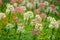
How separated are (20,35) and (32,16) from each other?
1.14 ft

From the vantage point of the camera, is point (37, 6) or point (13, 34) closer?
point (13, 34)

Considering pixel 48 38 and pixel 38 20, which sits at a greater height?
pixel 38 20

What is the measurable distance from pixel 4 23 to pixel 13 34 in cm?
23

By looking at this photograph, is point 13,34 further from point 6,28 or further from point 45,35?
point 45,35

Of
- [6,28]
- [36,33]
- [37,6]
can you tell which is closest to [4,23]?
[6,28]

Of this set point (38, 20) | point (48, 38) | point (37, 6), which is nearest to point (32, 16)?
point (38, 20)

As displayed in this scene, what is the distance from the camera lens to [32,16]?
3.41 metres

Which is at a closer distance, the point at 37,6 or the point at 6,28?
the point at 6,28

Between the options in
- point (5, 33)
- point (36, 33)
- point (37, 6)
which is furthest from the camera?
point (37, 6)

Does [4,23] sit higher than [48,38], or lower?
higher

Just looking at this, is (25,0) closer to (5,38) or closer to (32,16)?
(32,16)

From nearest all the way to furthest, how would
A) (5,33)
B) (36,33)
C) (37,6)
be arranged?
(36,33) < (5,33) < (37,6)

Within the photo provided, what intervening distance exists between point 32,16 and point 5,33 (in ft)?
1.41

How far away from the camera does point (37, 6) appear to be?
420 centimetres
